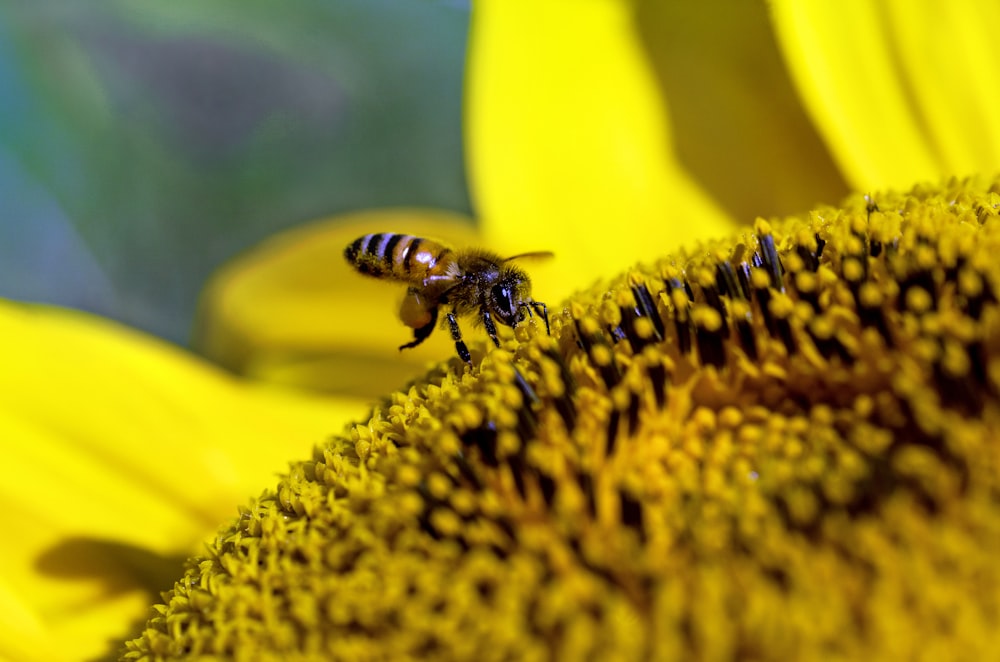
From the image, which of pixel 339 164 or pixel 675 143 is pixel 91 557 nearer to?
pixel 675 143

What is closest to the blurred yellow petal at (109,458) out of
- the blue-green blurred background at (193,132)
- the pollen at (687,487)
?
the pollen at (687,487)

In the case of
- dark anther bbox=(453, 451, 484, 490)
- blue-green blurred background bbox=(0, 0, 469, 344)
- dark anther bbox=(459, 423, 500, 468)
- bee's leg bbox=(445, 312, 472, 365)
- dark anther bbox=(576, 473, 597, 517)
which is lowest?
dark anther bbox=(576, 473, 597, 517)

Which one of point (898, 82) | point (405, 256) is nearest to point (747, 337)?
point (405, 256)

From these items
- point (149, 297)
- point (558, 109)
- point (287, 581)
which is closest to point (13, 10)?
point (149, 297)

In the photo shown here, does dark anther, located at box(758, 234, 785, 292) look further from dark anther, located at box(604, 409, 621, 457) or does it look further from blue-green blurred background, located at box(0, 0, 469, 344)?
blue-green blurred background, located at box(0, 0, 469, 344)

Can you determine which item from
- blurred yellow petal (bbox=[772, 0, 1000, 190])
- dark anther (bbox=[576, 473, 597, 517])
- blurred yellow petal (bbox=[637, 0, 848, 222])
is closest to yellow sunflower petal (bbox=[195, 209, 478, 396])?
blurred yellow petal (bbox=[637, 0, 848, 222])

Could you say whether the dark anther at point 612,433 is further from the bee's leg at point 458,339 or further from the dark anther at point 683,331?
the bee's leg at point 458,339
